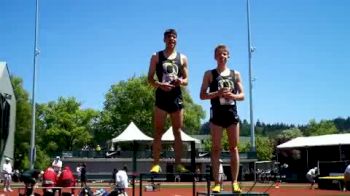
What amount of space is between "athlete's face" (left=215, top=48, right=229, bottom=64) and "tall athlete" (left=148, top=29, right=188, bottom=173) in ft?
1.78

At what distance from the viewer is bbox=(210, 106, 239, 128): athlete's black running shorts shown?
302 inches

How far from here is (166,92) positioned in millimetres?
7586

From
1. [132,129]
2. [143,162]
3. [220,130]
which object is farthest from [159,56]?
[143,162]

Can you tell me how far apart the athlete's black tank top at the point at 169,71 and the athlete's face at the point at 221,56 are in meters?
0.66

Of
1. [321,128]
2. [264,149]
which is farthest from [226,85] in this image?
[321,128]

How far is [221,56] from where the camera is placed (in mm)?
7910

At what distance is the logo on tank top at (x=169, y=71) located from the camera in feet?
24.9

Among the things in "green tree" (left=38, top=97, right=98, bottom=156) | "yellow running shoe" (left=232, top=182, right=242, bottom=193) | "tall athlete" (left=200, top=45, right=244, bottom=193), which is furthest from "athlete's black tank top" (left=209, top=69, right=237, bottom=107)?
"green tree" (left=38, top=97, right=98, bottom=156)

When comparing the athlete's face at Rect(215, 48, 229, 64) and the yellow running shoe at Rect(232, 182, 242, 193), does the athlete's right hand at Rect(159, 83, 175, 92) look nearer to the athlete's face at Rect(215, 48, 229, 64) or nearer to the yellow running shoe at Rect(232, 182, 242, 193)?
the athlete's face at Rect(215, 48, 229, 64)

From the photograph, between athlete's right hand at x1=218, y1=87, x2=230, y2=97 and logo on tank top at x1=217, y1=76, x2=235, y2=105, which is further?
logo on tank top at x1=217, y1=76, x2=235, y2=105

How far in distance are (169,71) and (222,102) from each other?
3.18ft

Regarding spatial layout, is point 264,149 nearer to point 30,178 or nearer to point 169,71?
point 30,178

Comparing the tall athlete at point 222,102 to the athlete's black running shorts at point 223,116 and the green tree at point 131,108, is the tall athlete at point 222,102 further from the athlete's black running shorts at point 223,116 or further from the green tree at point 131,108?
the green tree at point 131,108

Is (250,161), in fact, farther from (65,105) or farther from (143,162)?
(65,105)
